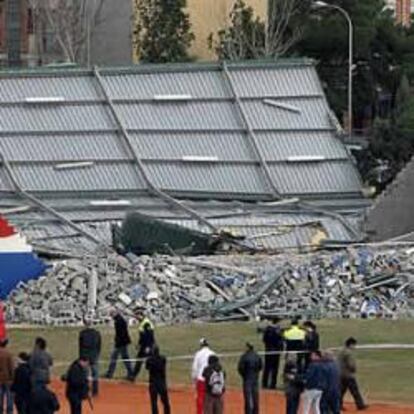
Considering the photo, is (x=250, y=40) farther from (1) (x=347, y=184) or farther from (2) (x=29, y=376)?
(2) (x=29, y=376)

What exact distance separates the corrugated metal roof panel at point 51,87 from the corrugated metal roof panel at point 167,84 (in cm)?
87

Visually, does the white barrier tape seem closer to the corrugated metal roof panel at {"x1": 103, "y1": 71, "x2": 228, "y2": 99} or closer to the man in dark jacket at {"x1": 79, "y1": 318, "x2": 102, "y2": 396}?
the man in dark jacket at {"x1": 79, "y1": 318, "x2": 102, "y2": 396}

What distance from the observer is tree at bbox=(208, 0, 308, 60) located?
102312 mm

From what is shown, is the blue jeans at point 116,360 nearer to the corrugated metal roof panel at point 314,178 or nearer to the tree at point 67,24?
the corrugated metal roof panel at point 314,178

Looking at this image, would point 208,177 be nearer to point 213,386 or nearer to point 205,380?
point 205,380

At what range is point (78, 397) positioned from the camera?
3088 centimetres

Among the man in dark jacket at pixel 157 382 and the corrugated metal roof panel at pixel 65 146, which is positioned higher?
the corrugated metal roof panel at pixel 65 146

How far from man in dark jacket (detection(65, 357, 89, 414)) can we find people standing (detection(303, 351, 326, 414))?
12.6ft

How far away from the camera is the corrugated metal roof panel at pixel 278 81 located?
68.1m

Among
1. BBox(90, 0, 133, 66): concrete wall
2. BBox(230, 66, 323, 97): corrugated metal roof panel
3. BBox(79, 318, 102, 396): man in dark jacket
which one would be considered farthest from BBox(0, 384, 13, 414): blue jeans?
BBox(90, 0, 133, 66): concrete wall

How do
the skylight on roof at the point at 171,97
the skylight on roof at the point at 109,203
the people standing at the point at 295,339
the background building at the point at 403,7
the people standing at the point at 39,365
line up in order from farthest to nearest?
the background building at the point at 403,7 < the skylight on roof at the point at 171,97 < the skylight on roof at the point at 109,203 < the people standing at the point at 295,339 < the people standing at the point at 39,365

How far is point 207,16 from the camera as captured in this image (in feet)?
363

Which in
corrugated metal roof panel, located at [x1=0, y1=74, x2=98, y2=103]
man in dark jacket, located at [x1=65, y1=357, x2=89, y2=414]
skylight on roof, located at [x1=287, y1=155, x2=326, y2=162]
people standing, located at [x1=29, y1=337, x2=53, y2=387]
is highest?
corrugated metal roof panel, located at [x1=0, y1=74, x2=98, y2=103]

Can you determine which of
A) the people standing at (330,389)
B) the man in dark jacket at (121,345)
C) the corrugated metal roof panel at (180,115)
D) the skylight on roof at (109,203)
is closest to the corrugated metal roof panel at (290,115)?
the corrugated metal roof panel at (180,115)
